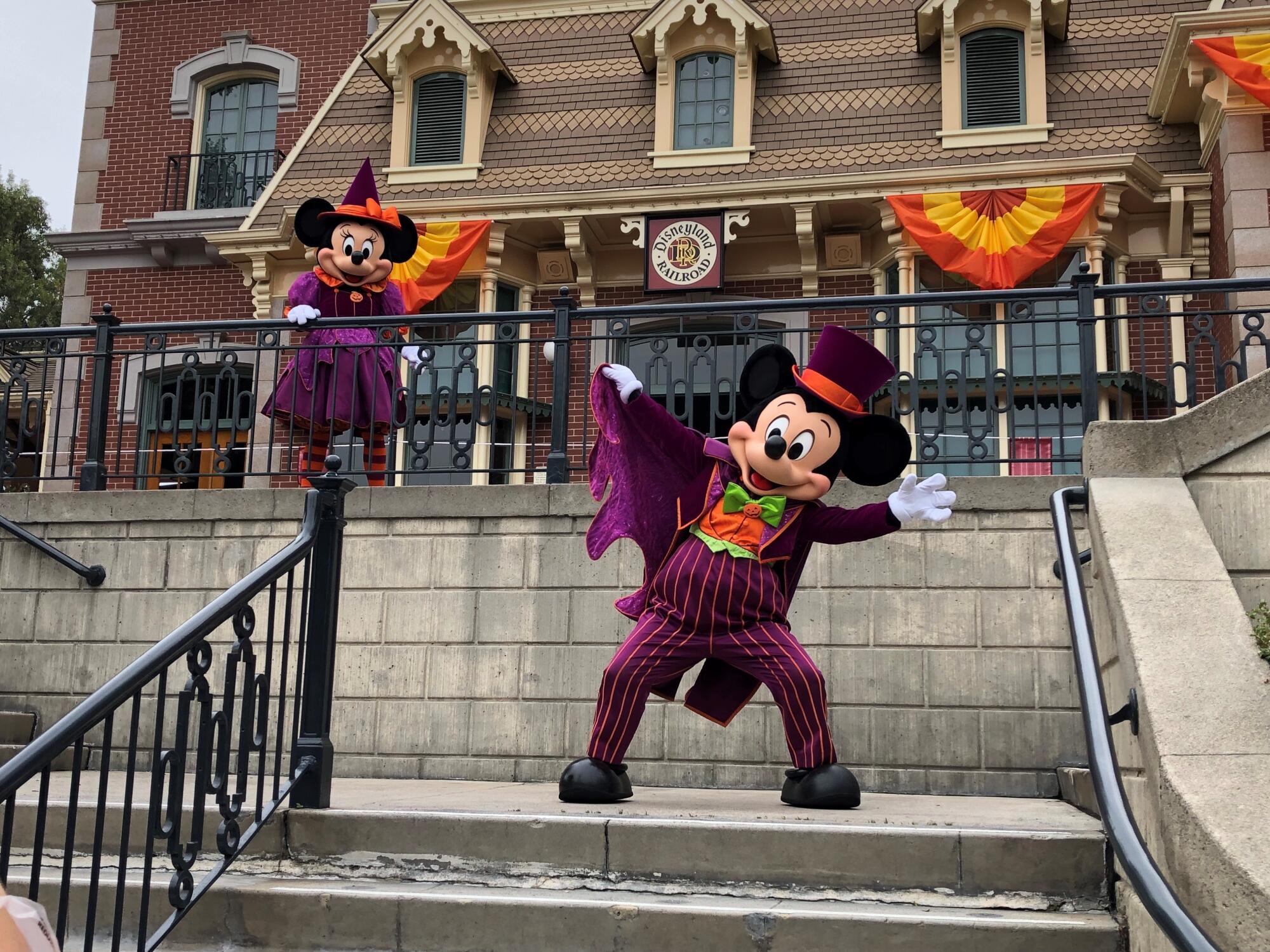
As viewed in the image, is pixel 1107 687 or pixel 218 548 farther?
pixel 218 548

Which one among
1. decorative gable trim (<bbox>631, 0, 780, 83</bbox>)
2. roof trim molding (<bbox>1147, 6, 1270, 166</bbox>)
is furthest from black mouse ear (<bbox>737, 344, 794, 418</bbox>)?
decorative gable trim (<bbox>631, 0, 780, 83</bbox>)

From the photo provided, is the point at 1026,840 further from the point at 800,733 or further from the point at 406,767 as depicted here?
the point at 406,767

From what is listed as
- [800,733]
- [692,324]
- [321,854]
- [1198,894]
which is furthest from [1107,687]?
[692,324]

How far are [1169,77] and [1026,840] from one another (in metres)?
9.71

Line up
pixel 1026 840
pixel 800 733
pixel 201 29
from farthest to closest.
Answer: pixel 201 29 → pixel 800 733 → pixel 1026 840

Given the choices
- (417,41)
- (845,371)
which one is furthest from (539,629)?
(417,41)

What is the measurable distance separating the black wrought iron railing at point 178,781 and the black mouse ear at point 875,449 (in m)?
1.99

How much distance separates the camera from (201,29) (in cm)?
1588

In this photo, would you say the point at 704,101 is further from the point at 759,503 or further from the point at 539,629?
the point at 759,503

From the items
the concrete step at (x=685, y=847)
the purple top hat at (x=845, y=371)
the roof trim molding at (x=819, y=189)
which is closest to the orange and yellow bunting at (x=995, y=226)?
the roof trim molding at (x=819, y=189)

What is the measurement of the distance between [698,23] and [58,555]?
29.4 ft

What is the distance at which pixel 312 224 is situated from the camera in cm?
845

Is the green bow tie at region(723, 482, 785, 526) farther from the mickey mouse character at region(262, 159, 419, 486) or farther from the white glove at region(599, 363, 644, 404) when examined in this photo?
the mickey mouse character at region(262, 159, 419, 486)

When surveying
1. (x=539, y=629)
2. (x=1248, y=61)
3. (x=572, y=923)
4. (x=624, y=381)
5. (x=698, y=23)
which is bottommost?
(x=572, y=923)
